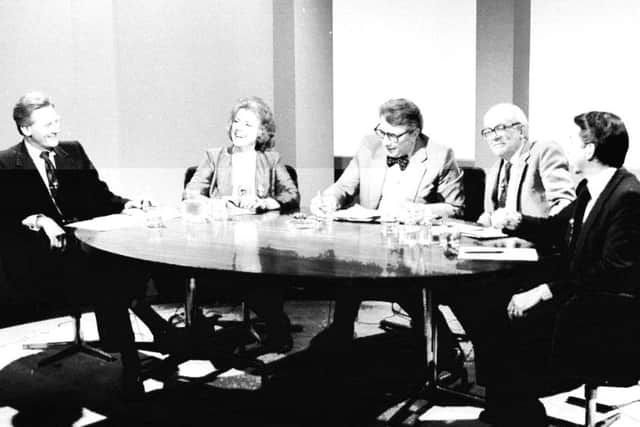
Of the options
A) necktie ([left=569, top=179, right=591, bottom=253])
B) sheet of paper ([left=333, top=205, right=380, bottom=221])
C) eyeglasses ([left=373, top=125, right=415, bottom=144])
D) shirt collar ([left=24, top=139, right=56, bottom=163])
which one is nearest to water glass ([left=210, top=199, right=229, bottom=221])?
sheet of paper ([left=333, top=205, right=380, bottom=221])

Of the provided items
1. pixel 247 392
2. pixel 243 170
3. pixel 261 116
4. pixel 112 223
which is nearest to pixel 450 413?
pixel 247 392

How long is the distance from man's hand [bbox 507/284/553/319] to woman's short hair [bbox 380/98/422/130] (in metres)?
1.46

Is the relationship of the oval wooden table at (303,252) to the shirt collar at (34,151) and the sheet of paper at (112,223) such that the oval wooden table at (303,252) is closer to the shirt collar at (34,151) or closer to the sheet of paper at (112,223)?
the sheet of paper at (112,223)

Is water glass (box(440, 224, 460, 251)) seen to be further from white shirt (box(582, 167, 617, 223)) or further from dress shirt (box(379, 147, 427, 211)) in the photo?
dress shirt (box(379, 147, 427, 211))

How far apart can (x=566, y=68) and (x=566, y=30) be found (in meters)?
0.26

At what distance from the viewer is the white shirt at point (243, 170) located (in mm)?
4215

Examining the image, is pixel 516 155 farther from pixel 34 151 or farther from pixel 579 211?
pixel 34 151

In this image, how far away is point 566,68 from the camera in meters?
4.44

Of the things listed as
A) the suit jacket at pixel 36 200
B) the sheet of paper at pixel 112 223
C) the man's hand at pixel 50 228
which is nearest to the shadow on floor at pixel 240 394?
the suit jacket at pixel 36 200

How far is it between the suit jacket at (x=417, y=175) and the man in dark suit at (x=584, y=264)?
42.2 inches

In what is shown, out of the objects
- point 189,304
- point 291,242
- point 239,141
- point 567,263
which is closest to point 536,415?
point 567,263

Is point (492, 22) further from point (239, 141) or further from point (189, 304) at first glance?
point (189, 304)

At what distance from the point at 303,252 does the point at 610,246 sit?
3.49 ft

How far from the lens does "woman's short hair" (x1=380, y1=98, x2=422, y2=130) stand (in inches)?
143
